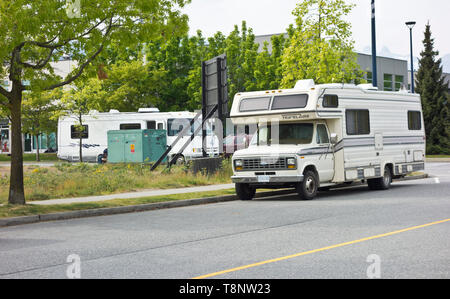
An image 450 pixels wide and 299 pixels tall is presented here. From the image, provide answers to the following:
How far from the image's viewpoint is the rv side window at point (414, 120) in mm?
20656

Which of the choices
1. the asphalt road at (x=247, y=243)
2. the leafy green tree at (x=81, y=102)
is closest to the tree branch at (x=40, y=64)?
the asphalt road at (x=247, y=243)

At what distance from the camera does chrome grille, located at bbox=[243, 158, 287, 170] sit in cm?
1602

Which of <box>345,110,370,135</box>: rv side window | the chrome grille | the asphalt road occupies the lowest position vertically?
the asphalt road

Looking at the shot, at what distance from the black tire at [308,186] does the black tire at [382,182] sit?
3.19 metres

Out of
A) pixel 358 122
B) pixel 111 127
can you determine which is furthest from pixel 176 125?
pixel 358 122

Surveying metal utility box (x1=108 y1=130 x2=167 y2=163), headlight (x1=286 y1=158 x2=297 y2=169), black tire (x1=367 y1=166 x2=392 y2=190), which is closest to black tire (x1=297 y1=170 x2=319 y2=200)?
headlight (x1=286 y1=158 x2=297 y2=169)

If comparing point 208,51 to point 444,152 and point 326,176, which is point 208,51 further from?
point 326,176

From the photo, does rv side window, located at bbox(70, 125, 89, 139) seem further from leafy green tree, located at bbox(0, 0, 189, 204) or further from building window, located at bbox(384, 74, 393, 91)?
building window, located at bbox(384, 74, 393, 91)

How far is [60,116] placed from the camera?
3803 centimetres

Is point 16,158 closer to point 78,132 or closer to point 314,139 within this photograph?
point 314,139

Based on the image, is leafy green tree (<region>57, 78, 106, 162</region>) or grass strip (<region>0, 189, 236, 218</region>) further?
leafy green tree (<region>57, 78, 106, 162</region>)

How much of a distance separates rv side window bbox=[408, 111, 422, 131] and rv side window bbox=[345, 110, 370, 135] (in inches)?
119

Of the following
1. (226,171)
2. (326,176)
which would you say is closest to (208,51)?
(226,171)

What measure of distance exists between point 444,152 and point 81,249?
4423 cm
